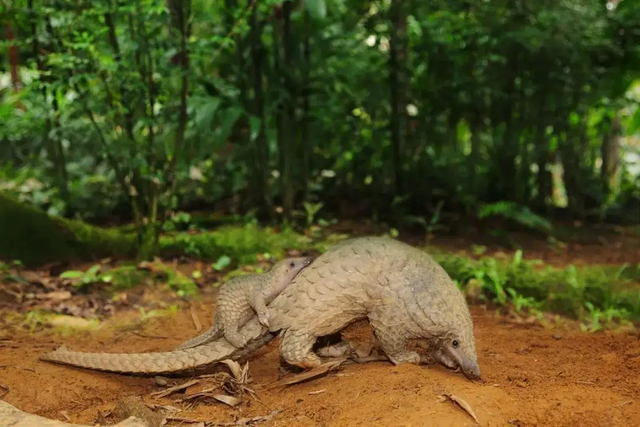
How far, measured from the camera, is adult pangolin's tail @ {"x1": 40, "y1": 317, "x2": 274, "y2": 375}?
293cm

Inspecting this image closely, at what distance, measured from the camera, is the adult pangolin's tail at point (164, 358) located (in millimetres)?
2928

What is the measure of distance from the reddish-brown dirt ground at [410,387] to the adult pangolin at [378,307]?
0.13 m

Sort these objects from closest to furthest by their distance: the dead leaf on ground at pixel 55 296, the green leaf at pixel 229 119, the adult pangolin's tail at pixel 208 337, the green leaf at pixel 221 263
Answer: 1. the adult pangolin's tail at pixel 208 337
2. the dead leaf on ground at pixel 55 296
3. the green leaf at pixel 221 263
4. the green leaf at pixel 229 119

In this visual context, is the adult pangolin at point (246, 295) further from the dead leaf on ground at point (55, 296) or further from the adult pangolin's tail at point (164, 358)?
the dead leaf on ground at point (55, 296)

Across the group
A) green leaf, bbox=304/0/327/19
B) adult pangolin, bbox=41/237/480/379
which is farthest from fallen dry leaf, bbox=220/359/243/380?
green leaf, bbox=304/0/327/19

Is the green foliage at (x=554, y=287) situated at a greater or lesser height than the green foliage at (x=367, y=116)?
lesser

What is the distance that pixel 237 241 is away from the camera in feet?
18.5

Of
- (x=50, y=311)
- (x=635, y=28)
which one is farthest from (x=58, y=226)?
(x=635, y=28)

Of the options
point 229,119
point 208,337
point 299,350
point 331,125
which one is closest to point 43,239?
point 229,119

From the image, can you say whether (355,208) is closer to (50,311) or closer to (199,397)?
(50,311)

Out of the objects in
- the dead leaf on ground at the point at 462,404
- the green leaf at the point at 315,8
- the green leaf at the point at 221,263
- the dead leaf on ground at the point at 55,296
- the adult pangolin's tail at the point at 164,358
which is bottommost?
the dead leaf on ground at the point at 55,296

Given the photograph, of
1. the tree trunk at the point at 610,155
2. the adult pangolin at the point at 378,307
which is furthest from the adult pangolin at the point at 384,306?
the tree trunk at the point at 610,155

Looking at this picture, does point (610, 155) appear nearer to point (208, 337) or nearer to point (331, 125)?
point (331, 125)

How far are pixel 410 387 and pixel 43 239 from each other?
4047 mm
